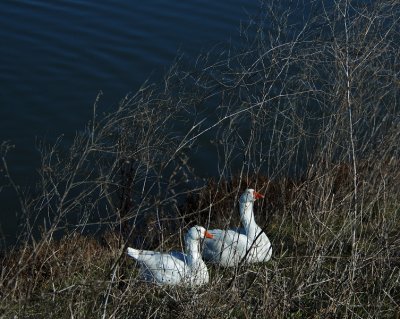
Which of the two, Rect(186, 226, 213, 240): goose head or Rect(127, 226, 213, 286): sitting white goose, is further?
Rect(186, 226, 213, 240): goose head

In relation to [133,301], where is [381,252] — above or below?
above

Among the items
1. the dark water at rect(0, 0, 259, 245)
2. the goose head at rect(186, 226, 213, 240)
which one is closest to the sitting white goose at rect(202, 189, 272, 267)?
the goose head at rect(186, 226, 213, 240)

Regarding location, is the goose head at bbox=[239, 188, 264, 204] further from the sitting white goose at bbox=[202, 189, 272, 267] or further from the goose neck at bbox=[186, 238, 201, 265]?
the goose neck at bbox=[186, 238, 201, 265]

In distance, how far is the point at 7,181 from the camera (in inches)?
343

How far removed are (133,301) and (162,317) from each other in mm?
209

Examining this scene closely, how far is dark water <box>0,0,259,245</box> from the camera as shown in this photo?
31.4 feet

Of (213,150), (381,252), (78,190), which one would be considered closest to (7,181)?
(78,190)

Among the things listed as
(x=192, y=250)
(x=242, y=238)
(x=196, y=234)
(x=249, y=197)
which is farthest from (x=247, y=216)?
(x=192, y=250)

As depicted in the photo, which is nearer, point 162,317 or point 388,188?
point 162,317

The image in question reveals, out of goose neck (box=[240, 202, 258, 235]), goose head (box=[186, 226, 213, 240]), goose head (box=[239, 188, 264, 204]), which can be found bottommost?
goose neck (box=[240, 202, 258, 235])

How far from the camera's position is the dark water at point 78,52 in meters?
9.58

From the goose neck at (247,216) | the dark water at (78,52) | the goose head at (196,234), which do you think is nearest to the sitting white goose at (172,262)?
the goose head at (196,234)

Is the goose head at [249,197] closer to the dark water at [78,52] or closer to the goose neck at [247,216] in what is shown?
the goose neck at [247,216]

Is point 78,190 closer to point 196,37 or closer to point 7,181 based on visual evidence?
point 7,181
